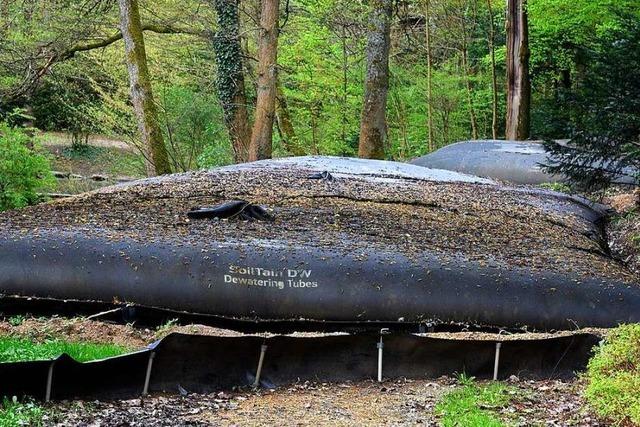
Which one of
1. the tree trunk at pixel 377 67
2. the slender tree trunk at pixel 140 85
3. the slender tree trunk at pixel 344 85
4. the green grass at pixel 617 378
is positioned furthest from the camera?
the slender tree trunk at pixel 344 85

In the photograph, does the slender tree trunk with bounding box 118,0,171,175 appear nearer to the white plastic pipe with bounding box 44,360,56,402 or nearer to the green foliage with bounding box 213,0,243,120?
the green foliage with bounding box 213,0,243,120

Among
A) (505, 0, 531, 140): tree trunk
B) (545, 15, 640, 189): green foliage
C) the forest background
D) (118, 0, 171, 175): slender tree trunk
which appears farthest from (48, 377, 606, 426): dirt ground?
(505, 0, 531, 140): tree trunk

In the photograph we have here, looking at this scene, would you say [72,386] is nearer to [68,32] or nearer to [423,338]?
[423,338]

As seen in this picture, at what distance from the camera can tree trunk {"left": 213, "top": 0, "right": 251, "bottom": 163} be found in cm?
1363

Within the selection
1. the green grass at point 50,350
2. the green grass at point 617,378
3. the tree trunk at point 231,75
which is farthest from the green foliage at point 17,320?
the tree trunk at point 231,75

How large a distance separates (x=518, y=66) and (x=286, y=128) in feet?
20.4

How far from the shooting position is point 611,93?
269 inches

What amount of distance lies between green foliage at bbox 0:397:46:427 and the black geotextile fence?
13 cm

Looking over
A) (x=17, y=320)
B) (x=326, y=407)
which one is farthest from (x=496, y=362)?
(x=17, y=320)

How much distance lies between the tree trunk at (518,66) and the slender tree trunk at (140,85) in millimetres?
7289

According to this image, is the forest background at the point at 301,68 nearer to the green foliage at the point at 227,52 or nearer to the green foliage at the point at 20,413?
the green foliage at the point at 227,52

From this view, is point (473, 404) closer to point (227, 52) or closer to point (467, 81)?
point (227, 52)

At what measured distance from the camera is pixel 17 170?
32.2ft

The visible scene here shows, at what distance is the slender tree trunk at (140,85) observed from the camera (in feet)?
39.1
